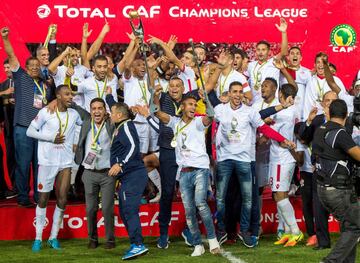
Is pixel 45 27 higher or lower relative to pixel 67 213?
higher

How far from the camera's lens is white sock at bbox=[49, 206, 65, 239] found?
12.4m

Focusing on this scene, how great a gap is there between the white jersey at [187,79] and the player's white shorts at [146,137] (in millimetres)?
735

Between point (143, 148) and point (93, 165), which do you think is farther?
point (143, 148)

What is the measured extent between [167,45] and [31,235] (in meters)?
3.11

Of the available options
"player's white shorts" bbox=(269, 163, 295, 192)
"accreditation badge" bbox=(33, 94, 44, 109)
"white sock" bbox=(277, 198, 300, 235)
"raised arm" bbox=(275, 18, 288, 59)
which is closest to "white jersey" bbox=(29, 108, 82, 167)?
"accreditation badge" bbox=(33, 94, 44, 109)

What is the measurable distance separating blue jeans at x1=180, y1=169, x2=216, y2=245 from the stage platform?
4.85ft

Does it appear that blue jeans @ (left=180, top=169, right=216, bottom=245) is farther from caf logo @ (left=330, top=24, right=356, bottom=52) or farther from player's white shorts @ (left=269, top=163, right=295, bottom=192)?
caf logo @ (left=330, top=24, right=356, bottom=52)

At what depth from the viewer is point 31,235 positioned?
1312 cm

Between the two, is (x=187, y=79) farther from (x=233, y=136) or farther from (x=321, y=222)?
(x=321, y=222)

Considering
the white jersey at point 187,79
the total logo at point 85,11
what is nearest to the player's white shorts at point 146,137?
the white jersey at point 187,79

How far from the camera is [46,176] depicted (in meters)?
12.4

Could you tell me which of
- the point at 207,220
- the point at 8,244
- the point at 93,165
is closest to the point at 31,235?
the point at 8,244

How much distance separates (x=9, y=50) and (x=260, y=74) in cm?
349

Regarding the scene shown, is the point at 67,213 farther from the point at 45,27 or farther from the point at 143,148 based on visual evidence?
the point at 45,27
